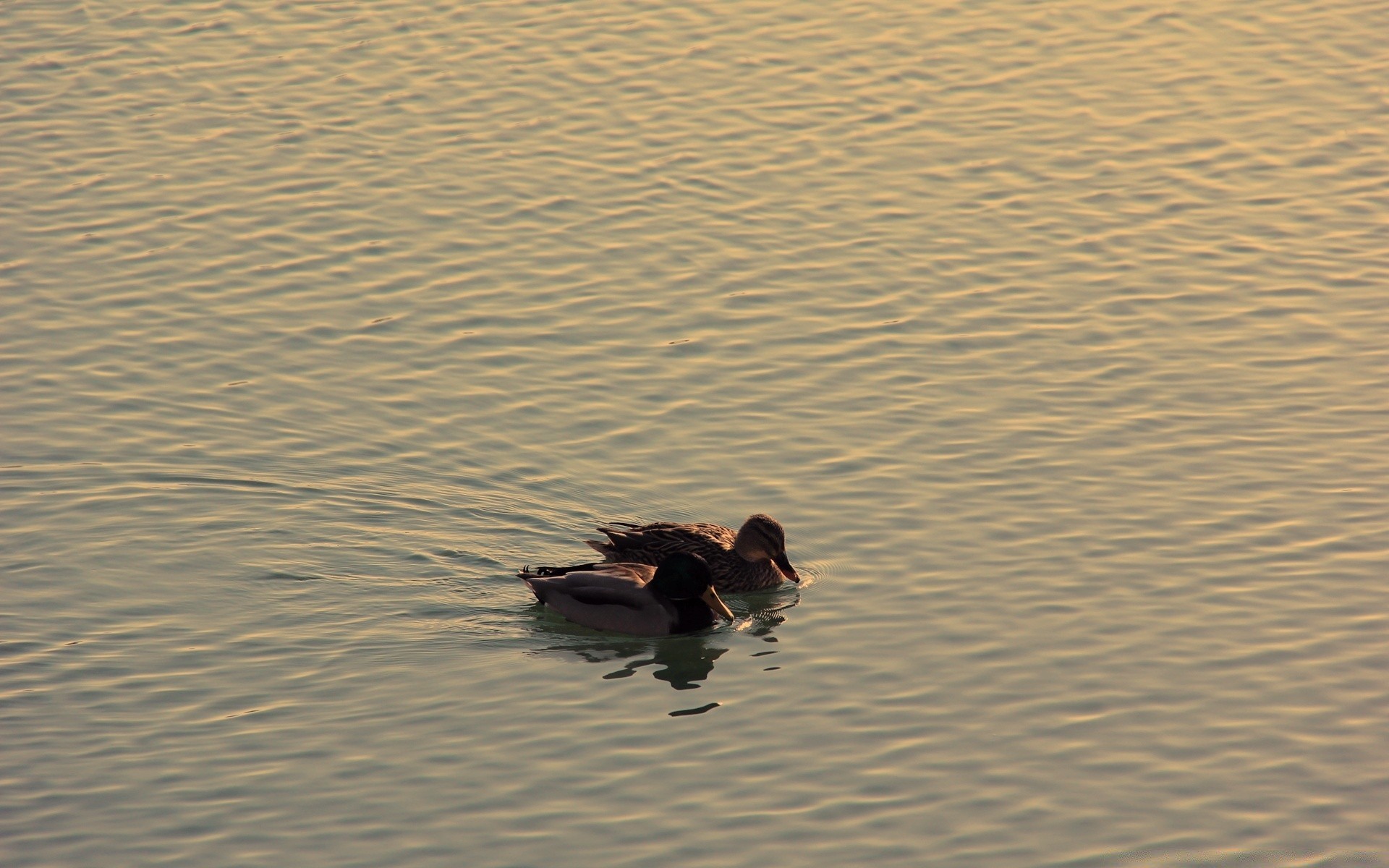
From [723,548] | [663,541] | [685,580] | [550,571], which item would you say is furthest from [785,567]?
[550,571]

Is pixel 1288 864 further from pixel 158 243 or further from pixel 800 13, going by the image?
pixel 800 13

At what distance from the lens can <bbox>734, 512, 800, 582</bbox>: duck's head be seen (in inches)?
677

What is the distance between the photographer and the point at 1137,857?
1324 cm

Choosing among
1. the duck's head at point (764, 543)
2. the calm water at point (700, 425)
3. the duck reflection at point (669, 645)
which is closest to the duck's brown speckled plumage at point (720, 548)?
the duck's head at point (764, 543)

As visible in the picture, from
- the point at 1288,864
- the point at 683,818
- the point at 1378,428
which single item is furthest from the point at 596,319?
the point at 1288,864

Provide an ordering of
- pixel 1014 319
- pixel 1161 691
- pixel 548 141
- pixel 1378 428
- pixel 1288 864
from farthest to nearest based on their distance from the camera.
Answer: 1. pixel 548 141
2. pixel 1014 319
3. pixel 1378 428
4. pixel 1161 691
5. pixel 1288 864

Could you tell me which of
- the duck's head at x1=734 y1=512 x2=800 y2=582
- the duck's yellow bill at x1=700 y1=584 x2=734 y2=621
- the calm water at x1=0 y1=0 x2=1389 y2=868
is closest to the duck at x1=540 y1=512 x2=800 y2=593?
the duck's head at x1=734 y1=512 x2=800 y2=582

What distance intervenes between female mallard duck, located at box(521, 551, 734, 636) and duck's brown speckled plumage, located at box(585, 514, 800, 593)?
0.99 feet

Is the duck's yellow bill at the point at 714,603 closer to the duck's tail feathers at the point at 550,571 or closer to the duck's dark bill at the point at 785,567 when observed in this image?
the duck's dark bill at the point at 785,567

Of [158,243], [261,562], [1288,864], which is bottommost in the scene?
[1288,864]

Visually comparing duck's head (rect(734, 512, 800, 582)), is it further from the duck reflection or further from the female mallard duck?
the female mallard duck

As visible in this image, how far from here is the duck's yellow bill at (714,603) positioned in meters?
17.1

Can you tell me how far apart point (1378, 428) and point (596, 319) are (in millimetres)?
8208

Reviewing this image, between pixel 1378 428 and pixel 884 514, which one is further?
pixel 1378 428
